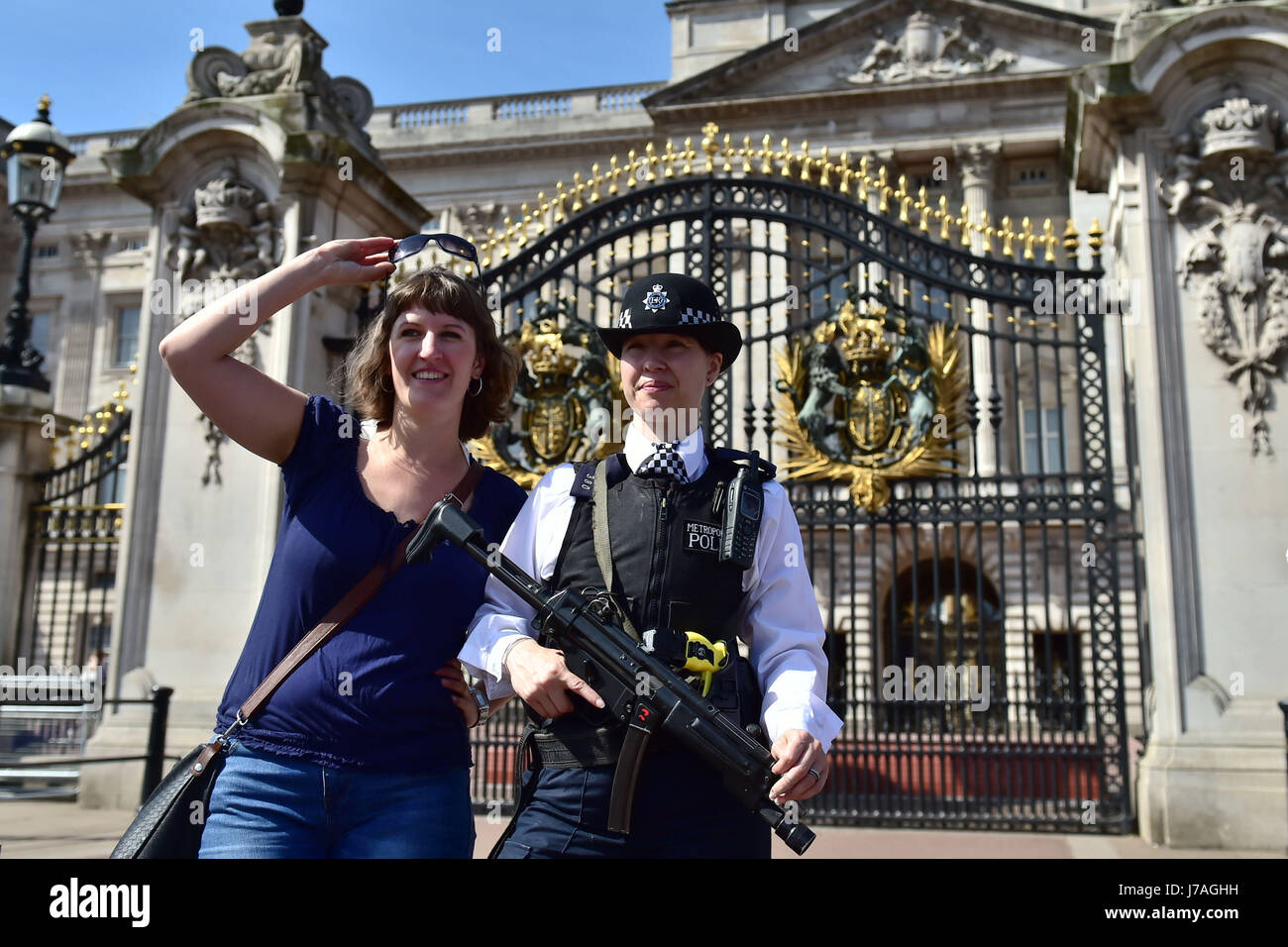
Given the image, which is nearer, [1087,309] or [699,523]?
[699,523]

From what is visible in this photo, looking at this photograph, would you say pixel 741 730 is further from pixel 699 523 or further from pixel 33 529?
pixel 33 529

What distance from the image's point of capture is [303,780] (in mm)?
2564

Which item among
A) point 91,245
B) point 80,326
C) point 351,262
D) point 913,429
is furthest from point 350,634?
point 91,245

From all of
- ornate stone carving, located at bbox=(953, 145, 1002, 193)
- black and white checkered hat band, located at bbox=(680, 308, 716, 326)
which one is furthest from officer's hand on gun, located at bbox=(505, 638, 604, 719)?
ornate stone carving, located at bbox=(953, 145, 1002, 193)

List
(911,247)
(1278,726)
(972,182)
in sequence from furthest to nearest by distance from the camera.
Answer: (972,182) → (911,247) → (1278,726)

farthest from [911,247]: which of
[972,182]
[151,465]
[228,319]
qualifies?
[972,182]

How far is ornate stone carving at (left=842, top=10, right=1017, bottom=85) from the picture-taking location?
2819 centimetres

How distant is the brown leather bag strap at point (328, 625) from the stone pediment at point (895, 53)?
2658cm

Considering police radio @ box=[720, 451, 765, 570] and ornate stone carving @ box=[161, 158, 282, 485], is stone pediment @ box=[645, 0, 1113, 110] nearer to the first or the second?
ornate stone carving @ box=[161, 158, 282, 485]

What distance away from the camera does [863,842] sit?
8.09m

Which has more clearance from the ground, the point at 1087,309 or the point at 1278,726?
the point at 1087,309

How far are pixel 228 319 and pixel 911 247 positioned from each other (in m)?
7.37

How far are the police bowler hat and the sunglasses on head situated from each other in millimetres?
448

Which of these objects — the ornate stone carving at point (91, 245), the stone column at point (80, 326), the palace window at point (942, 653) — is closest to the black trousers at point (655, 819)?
the palace window at point (942, 653)
